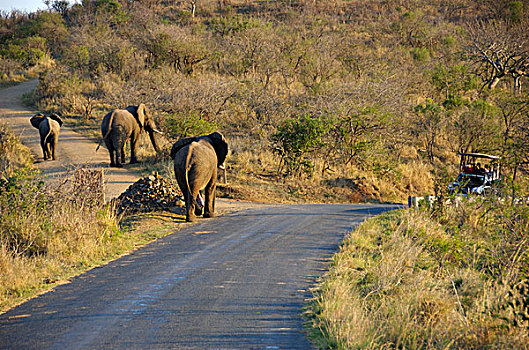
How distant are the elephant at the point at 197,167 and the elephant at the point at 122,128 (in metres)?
7.39

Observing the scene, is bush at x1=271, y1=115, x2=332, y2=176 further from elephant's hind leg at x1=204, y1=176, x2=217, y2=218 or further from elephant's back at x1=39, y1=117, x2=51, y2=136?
elephant's back at x1=39, y1=117, x2=51, y2=136

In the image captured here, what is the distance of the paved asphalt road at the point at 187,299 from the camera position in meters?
5.69

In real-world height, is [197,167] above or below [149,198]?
above

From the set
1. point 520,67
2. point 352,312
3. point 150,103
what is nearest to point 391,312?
point 352,312

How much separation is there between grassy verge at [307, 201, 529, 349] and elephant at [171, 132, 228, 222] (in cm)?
401

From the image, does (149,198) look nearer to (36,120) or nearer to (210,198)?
(210,198)

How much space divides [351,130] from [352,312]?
20.3 m

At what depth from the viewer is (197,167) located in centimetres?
1229

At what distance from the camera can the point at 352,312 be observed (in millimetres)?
6145

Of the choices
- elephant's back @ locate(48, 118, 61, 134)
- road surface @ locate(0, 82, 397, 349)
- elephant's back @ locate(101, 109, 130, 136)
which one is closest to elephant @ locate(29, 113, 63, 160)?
elephant's back @ locate(48, 118, 61, 134)

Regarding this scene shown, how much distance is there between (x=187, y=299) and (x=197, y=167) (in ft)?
18.6

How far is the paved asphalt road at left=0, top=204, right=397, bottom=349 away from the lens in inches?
224

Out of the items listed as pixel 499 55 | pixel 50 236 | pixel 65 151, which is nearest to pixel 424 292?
pixel 50 236

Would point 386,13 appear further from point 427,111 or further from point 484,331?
point 484,331
